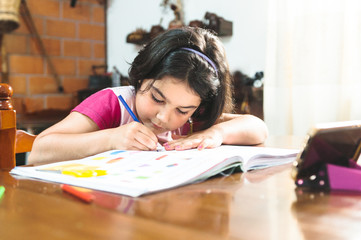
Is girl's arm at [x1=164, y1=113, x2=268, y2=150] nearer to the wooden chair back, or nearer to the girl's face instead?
the girl's face

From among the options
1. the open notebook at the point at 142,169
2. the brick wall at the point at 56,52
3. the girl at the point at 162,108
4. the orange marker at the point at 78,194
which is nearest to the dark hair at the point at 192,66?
the girl at the point at 162,108

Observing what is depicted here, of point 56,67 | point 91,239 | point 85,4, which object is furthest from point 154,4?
point 91,239

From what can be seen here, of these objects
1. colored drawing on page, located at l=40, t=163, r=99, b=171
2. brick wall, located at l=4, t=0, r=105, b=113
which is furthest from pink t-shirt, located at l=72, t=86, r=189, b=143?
brick wall, located at l=4, t=0, r=105, b=113

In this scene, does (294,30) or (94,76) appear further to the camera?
(94,76)

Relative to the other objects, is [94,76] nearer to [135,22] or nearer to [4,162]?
[135,22]

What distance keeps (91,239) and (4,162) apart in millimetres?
561

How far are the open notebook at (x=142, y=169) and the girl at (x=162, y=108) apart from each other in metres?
0.16

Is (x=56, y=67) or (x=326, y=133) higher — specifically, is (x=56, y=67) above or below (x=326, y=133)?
above

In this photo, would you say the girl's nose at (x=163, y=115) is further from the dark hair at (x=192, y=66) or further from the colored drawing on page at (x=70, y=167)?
the colored drawing on page at (x=70, y=167)

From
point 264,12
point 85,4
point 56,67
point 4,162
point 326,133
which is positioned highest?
point 85,4

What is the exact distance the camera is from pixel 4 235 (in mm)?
348

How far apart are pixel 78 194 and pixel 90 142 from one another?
1.45ft

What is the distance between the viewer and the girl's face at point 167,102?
1.00 metres

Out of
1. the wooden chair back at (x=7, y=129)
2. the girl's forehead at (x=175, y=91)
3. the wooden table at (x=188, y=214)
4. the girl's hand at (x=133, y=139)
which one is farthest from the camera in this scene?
the girl's forehead at (x=175, y=91)
